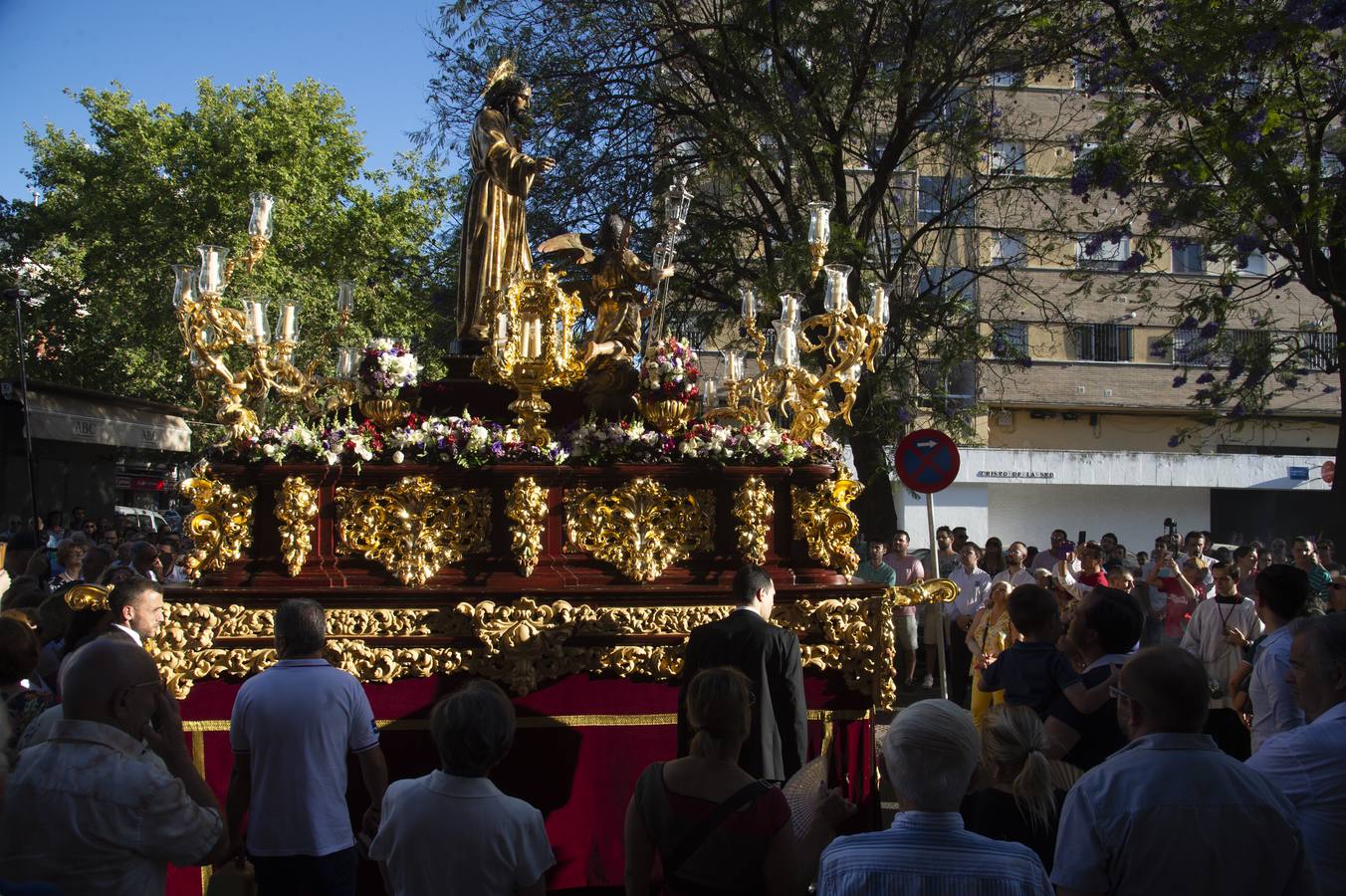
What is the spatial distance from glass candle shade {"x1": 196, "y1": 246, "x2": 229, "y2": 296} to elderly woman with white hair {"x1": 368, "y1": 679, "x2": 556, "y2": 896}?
14.6 ft

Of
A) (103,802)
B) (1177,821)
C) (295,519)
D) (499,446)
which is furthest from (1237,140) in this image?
(103,802)

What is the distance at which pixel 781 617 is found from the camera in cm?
718

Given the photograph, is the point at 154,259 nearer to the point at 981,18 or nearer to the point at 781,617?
the point at 981,18

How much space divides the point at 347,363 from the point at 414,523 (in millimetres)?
1652

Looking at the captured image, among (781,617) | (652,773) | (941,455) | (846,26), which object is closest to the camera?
(652,773)

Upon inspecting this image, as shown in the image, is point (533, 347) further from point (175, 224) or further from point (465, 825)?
point (175, 224)

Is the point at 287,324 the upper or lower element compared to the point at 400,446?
upper

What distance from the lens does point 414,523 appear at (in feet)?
23.7

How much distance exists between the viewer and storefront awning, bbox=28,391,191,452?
2261 centimetres

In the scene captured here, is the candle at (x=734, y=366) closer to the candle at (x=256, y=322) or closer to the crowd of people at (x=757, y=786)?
the candle at (x=256, y=322)

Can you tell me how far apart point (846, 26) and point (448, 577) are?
10.8m

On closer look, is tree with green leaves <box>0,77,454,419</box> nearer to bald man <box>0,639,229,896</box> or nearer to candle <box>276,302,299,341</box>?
candle <box>276,302,299,341</box>

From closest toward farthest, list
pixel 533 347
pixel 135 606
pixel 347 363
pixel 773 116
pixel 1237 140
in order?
pixel 135 606
pixel 533 347
pixel 347 363
pixel 1237 140
pixel 773 116

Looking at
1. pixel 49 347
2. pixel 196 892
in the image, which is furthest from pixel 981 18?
pixel 49 347
